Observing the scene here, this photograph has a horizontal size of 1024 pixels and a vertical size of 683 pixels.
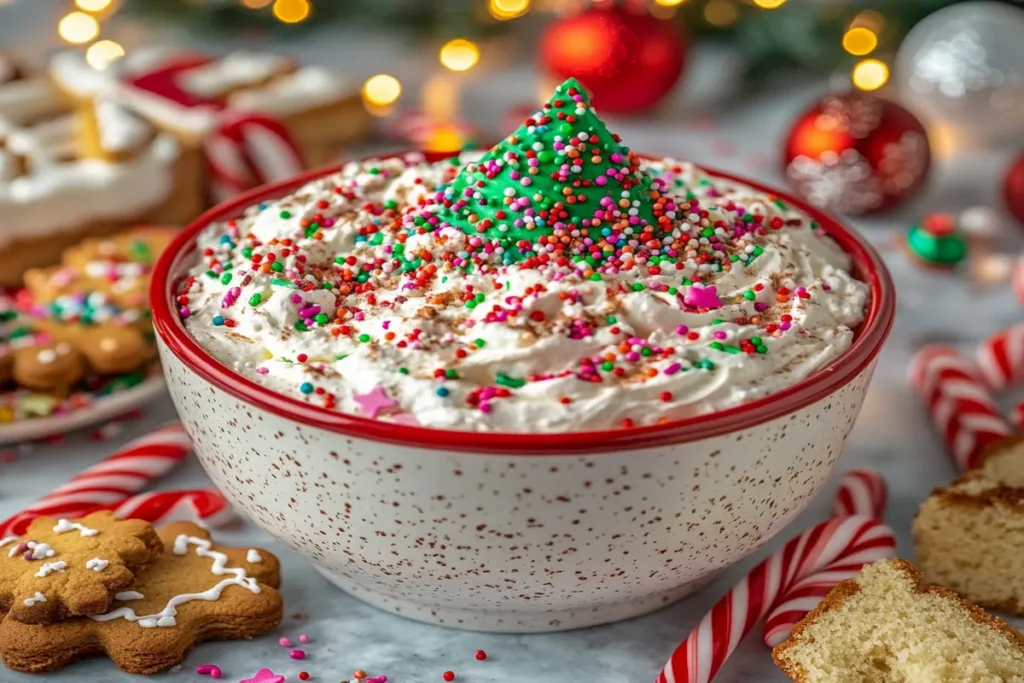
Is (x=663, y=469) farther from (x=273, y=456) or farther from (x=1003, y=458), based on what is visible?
(x=1003, y=458)

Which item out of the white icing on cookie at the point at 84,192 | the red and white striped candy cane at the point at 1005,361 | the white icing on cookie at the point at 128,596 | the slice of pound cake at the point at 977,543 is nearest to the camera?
the white icing on cookie at the point at 128,596

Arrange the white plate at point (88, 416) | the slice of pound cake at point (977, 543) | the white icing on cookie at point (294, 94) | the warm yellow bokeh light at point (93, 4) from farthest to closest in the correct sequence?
1. the warm yellow bokeh light at point (93, 4)
2. the white icing on cookie at point (294, 94)
3. the white plate at point (88, 416)
4. the slice of pound cake at point (977, 543)

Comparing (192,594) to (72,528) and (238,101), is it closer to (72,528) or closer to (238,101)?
(72,528)

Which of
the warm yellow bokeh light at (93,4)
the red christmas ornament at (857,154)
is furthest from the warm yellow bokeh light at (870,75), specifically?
the warm yellow bokeh light at (93,4)

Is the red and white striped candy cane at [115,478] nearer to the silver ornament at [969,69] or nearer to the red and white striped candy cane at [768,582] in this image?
the red and white striped candy cane at [768,582]

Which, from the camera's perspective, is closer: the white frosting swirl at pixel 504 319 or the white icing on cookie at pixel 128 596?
the white frosting swirl at pixel 504 319

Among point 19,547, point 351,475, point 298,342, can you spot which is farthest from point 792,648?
point 19,547
